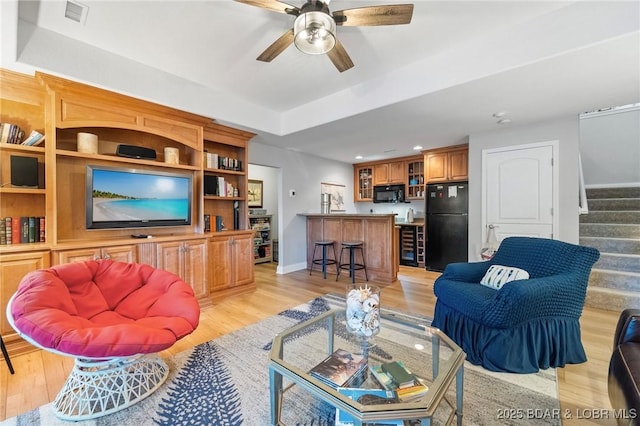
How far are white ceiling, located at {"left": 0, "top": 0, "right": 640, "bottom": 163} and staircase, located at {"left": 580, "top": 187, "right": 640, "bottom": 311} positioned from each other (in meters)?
1.75

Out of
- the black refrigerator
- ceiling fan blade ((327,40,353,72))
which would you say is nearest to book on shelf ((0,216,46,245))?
ceiling fan blade ((327,40,353,72))

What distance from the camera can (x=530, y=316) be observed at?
6.27 ft

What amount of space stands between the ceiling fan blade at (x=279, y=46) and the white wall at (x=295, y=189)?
8.07ft

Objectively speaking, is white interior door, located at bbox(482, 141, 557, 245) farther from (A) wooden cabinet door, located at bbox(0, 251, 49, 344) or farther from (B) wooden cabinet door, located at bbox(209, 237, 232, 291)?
(A) wooden cabinet door, located at bbox(0, 251, 49, 344)

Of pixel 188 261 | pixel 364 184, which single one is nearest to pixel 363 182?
pixel 364 184

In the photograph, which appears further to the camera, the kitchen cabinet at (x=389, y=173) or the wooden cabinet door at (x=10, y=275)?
the kitchen cabinet at (x=389, y=173)

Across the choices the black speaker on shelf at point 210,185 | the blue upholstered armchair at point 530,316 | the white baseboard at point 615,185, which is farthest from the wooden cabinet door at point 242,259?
the white baseboard at point 615,185

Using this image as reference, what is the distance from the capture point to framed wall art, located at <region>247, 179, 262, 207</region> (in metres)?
6.32

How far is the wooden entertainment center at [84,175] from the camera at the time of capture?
7.70 ft

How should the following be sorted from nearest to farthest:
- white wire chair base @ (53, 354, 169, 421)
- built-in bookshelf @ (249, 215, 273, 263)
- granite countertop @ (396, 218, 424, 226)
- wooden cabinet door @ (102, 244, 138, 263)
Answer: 1. white wire chair base @ (53, 354, 169, 421)
2. wooden cabinet door @ (102, 244, 138, 263)
3. granite countertop @ (396, 218, 424, 226)
4. built-in bookshelf @ (249, 215, 273, 263)

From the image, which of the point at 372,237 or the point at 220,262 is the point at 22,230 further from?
the point at 372,237

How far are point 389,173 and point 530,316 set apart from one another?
4613mm

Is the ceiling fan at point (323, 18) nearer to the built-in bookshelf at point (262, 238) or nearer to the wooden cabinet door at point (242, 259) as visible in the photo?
the wooden cabinet door at point (242, 259)

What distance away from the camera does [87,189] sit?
2.62 m
